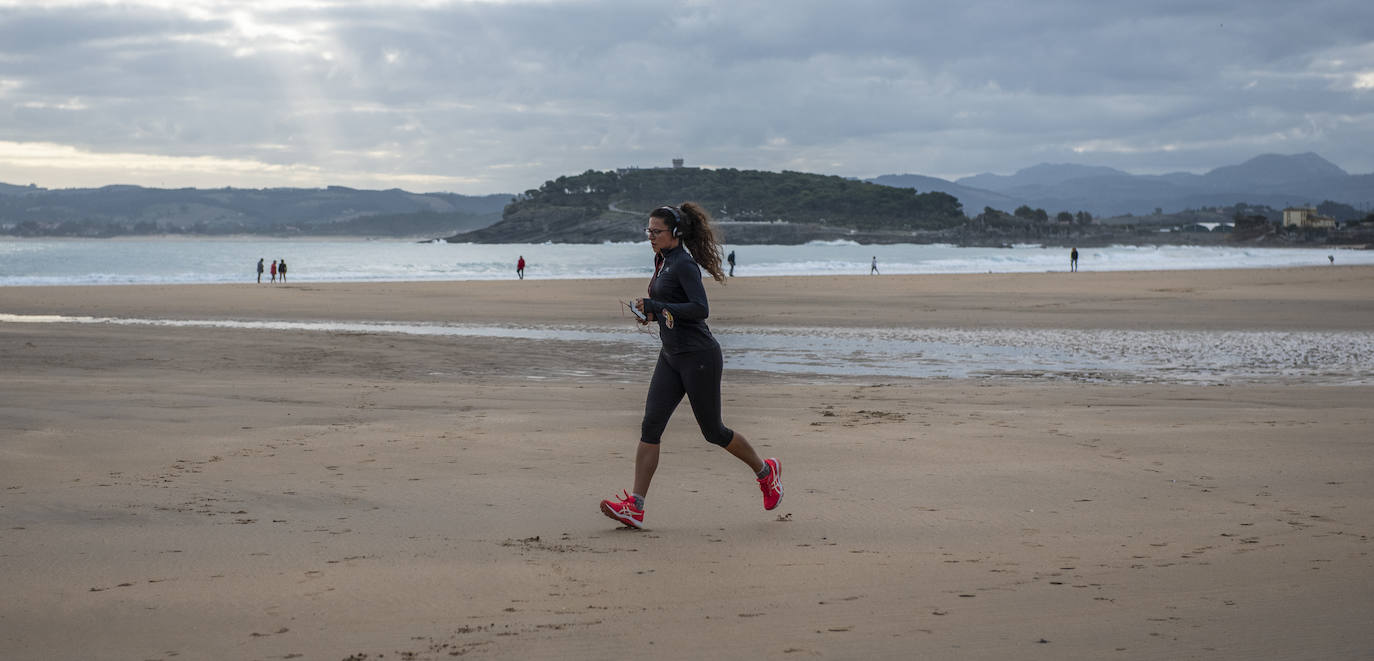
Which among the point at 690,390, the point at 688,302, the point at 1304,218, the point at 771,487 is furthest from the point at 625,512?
the point at 1304,218

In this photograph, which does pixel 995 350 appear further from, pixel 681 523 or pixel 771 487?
pixel 681 523

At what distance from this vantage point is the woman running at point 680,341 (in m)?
5.53

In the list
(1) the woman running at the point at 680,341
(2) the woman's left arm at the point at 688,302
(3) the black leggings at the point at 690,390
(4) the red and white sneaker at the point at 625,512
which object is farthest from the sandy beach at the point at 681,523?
(2) the woman's left arm at the point at 688,302

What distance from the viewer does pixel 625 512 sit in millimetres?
5523

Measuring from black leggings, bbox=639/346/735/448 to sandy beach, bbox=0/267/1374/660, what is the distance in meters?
0.51

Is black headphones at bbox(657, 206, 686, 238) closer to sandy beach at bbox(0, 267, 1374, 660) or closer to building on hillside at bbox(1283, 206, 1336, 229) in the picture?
sandy beach at bbox(0, 267, 1374, 660)

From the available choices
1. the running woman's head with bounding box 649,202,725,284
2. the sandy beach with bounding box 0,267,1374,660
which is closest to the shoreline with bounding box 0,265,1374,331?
the sandy beach with bounding box 0,267,1374,660

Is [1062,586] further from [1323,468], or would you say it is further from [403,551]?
[1323,468]

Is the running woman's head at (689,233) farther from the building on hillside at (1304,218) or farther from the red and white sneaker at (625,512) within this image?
the building on hillside at (1304,218)

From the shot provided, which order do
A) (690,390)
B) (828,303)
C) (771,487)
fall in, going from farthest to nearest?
(828,303) < (771,487) < (690,390)

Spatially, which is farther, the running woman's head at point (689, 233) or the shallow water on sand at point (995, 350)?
the shallow water on sand at point (995, 350)

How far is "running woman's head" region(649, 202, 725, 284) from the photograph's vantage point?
5598mm

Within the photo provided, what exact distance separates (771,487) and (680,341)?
38.2 inches

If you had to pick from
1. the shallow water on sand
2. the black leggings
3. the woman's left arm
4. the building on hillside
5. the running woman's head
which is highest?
the building on hillside
